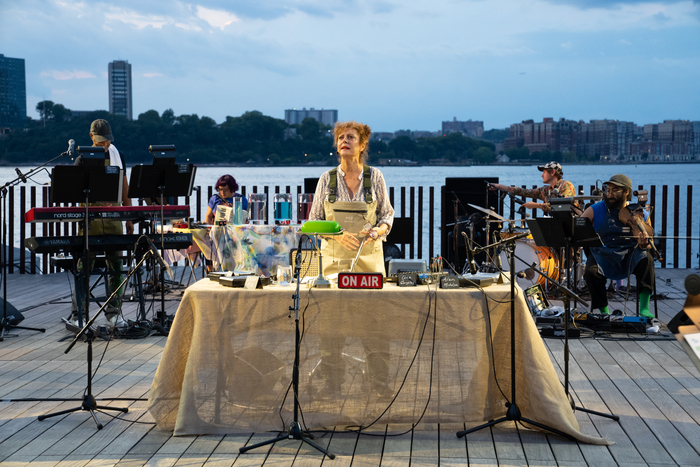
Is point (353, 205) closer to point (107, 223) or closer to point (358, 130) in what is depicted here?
point (358, 130)

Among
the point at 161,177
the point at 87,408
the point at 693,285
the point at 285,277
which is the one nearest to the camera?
the point at 693,285

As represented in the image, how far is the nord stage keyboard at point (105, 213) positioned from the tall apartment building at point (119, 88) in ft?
80.5

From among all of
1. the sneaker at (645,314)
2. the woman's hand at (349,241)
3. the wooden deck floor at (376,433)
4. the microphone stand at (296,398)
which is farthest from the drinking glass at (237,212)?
the sneaker at (645,314)

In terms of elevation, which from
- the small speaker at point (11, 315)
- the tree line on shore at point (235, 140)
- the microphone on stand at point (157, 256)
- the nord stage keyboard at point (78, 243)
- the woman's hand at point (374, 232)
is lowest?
the small speaker at point (11, 315)

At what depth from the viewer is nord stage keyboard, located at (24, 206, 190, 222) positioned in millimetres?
5906

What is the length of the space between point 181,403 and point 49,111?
41.7ft

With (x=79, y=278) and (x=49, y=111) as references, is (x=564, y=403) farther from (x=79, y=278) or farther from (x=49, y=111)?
(x=49, y=111)

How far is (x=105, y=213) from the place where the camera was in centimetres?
614

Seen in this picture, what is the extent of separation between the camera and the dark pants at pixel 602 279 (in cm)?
675

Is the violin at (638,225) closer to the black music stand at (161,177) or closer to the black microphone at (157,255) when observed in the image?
the black music stand at (161,177)

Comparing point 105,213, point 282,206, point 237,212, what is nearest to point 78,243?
point 105,213

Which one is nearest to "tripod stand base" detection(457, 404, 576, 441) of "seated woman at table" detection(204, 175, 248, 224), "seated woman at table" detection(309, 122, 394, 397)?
"seated woman at table" detection(309, 122, 394, 397)

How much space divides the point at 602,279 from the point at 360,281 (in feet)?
13.5

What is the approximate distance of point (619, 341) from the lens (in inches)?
239
